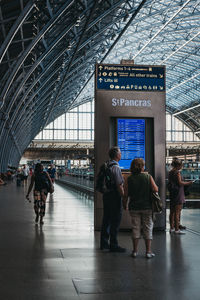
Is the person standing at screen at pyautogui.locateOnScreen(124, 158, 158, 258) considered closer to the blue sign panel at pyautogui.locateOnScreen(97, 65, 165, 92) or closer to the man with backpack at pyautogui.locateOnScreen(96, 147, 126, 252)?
the man with backpack at pyautogui.locateOnScreen(96, 147, 126, 252)

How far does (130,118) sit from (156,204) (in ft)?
10.6

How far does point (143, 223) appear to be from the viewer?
6406 millimetres

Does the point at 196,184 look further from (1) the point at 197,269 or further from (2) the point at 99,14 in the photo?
(2) the point at 99,14

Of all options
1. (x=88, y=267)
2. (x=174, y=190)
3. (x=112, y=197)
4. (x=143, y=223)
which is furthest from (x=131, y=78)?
(x=88, y=267)

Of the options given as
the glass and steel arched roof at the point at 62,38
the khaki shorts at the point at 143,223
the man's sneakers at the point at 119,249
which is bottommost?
the man's sneakers at the point at 119,249

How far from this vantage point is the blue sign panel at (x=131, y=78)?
915cm

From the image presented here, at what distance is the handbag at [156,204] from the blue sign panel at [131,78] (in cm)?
348

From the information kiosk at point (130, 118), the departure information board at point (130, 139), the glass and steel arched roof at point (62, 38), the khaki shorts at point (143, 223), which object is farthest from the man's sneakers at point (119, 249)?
the glass and steel arched roof at point (62, 38)

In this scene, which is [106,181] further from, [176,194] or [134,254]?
[176,194]

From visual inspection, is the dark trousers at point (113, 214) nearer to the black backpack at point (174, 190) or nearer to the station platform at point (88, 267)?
the station platform at point (88, 267)

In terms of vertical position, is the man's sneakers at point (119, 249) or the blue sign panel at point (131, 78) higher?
the blue sign panel at point (131, 78)

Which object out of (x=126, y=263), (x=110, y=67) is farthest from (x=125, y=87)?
(x=126, y=263)

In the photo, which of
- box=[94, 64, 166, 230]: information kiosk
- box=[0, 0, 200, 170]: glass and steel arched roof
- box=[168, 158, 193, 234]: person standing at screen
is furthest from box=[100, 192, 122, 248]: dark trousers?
box=[0, 0, 200, 170]: glass and steel arched roof

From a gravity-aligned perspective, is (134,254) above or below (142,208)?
below
